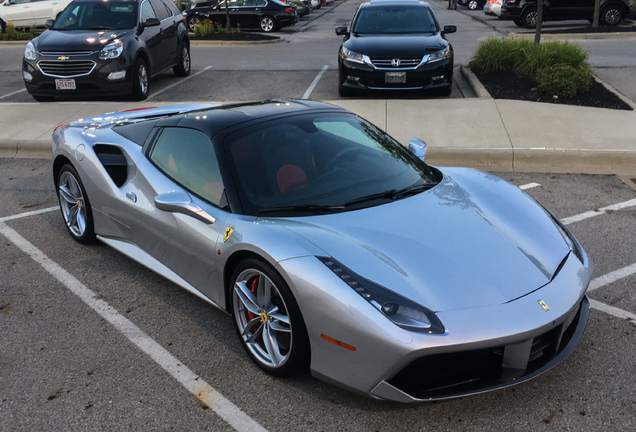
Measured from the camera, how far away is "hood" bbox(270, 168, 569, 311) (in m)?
3.35

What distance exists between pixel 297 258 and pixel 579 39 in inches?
695

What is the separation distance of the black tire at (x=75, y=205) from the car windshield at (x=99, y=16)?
21.6 ft

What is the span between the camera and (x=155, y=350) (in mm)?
4117

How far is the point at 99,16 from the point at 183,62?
93.3 inches

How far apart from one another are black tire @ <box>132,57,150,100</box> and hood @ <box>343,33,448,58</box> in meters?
3.55

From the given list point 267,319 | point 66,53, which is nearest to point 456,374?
point 267,319

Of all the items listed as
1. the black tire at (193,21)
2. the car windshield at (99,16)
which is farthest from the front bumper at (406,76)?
the black tire at (193,21)

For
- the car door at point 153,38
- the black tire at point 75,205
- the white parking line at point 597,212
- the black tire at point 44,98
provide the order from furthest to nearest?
the car door at point 153,38, the black tire at point 44,98, the white parking line at point 597,212, the black tire at point 75,205

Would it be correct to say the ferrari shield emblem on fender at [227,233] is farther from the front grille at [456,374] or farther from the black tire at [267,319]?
the front grille at [456,374]

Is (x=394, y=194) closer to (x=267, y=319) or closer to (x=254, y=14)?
(x=267, y=319)

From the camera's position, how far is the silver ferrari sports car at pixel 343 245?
317cm

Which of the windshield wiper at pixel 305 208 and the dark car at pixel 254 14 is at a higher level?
the windshield wiper at pixel 305 208

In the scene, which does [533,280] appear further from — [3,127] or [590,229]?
[3,127]

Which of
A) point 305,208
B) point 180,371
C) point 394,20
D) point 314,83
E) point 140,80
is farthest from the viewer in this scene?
point 314,83
